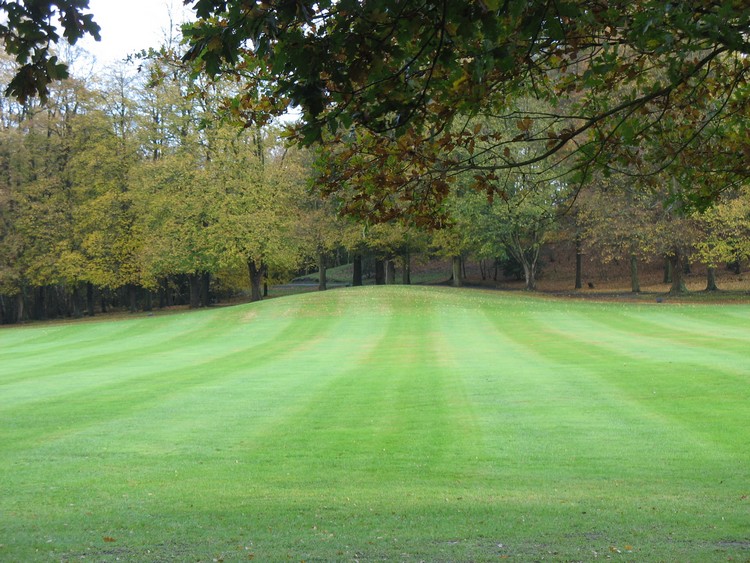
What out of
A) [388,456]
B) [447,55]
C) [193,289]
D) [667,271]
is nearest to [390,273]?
[193,289]

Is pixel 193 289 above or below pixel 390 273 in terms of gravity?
below

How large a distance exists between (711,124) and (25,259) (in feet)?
150

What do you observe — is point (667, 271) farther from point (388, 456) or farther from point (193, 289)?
point (388, 456)

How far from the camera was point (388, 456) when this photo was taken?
9.50 metres

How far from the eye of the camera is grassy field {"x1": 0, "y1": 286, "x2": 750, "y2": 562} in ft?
20.5

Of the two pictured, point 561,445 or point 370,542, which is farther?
point 561,445

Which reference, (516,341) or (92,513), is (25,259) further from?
(92,513)

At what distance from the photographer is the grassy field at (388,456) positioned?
623 cm

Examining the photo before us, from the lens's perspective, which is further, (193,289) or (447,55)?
(193,289)

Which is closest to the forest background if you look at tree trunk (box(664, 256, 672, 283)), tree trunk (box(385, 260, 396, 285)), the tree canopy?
tree trunk (box(664, 256, 672, 283))

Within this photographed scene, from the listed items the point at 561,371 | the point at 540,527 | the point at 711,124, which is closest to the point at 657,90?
the point at 711,124

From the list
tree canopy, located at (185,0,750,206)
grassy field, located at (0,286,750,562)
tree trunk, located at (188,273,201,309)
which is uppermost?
tree canopy, located at (185,0,750,206)

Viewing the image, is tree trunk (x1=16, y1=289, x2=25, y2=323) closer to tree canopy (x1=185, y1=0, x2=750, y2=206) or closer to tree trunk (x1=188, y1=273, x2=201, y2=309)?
tree trunk (x1=188, y1=273, x2=201, y2=309)

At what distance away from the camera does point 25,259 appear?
4675 centimetres
